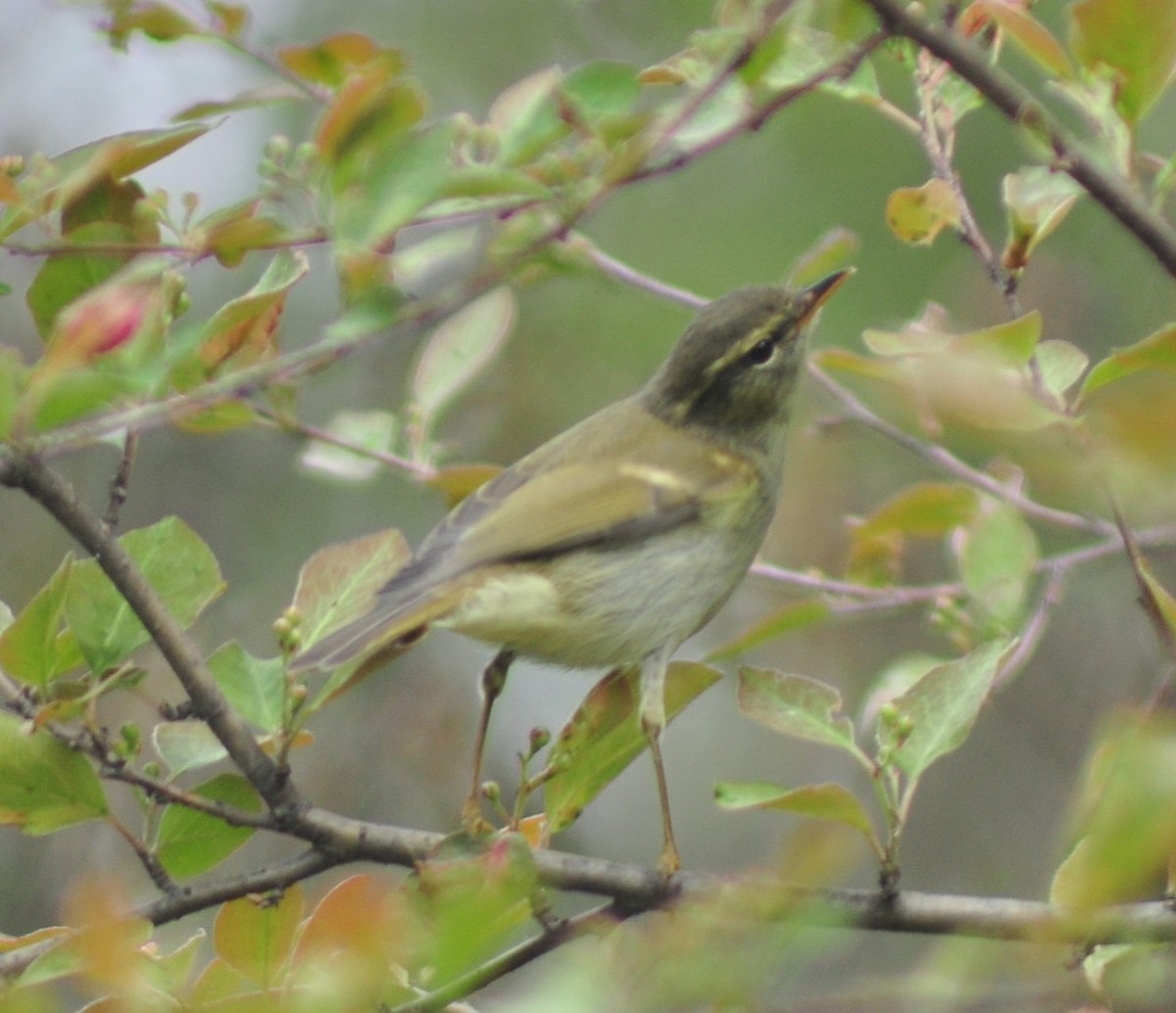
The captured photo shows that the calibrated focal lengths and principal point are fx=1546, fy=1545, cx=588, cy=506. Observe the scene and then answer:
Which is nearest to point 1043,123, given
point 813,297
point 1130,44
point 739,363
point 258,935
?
point 1130,44

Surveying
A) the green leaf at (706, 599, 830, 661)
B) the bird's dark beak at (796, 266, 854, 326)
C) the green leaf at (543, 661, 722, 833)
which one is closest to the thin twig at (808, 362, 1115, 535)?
the bird's dark beak at (796, 266, 854, 326)

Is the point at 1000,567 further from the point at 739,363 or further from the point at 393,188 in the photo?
the point at 739,363

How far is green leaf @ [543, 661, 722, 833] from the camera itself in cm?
217

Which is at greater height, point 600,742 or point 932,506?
point 932,506

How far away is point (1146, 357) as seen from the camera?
159 centimetres

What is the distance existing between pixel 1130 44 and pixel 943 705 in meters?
0.81

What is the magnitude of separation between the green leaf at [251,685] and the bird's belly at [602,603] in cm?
63

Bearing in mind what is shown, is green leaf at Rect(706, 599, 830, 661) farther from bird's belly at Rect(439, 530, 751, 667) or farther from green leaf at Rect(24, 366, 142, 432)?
green leaf at Rect(24, 366, 142, 432)

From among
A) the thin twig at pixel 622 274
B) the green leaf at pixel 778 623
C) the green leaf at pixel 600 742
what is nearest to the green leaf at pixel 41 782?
the green leaf at pixel 600 742

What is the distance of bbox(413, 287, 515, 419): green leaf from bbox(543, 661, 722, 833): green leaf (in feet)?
1.93

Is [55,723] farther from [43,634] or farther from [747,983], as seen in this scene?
[747,983]

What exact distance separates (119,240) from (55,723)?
63cm

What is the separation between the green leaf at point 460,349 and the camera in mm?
2490

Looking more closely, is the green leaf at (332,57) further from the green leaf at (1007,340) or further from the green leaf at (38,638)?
the green leaf at (1007,340)
